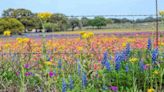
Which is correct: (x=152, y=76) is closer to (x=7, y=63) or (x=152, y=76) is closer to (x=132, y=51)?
(x=132, y=51)

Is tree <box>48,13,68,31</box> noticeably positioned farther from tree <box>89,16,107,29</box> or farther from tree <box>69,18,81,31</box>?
tree <box>89,16,107,29</box>

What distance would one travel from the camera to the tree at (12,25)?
6.40 metres

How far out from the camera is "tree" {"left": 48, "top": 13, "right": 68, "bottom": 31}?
20.7 feet

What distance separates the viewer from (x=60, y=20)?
6477 millimetres

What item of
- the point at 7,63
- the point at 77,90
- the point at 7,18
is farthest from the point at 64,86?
the point at 7,18

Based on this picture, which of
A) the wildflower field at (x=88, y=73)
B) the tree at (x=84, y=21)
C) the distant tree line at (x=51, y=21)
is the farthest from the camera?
the distant tree line at (x=51, y=21)

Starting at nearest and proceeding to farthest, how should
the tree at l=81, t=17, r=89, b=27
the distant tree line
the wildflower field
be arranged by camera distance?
the wildflower field → the tree at l=81, t=17, r=89, b=27 → the distant tree line

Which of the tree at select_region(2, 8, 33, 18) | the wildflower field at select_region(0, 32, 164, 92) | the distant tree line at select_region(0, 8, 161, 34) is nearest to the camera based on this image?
the wildflower field at select_region(0, 32, 164, 92)

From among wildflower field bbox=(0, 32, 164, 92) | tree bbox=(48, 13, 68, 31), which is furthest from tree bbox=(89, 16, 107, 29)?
wildflower field bbox=(0, 32, 164, 92)

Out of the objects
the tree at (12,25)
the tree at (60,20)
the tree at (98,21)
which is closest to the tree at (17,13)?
the tree at (12,25)

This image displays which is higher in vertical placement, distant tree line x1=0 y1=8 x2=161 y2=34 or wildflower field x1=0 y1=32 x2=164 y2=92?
distant tree line x1=0 y1=8 x2=161 y2=34

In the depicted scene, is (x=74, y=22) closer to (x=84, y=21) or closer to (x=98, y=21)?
(x=84, y=21)

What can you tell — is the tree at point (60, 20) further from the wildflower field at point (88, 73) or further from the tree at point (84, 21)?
the wildflower field at point (88, 73)

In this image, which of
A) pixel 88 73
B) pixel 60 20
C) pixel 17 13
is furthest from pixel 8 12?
pixel 88 73
